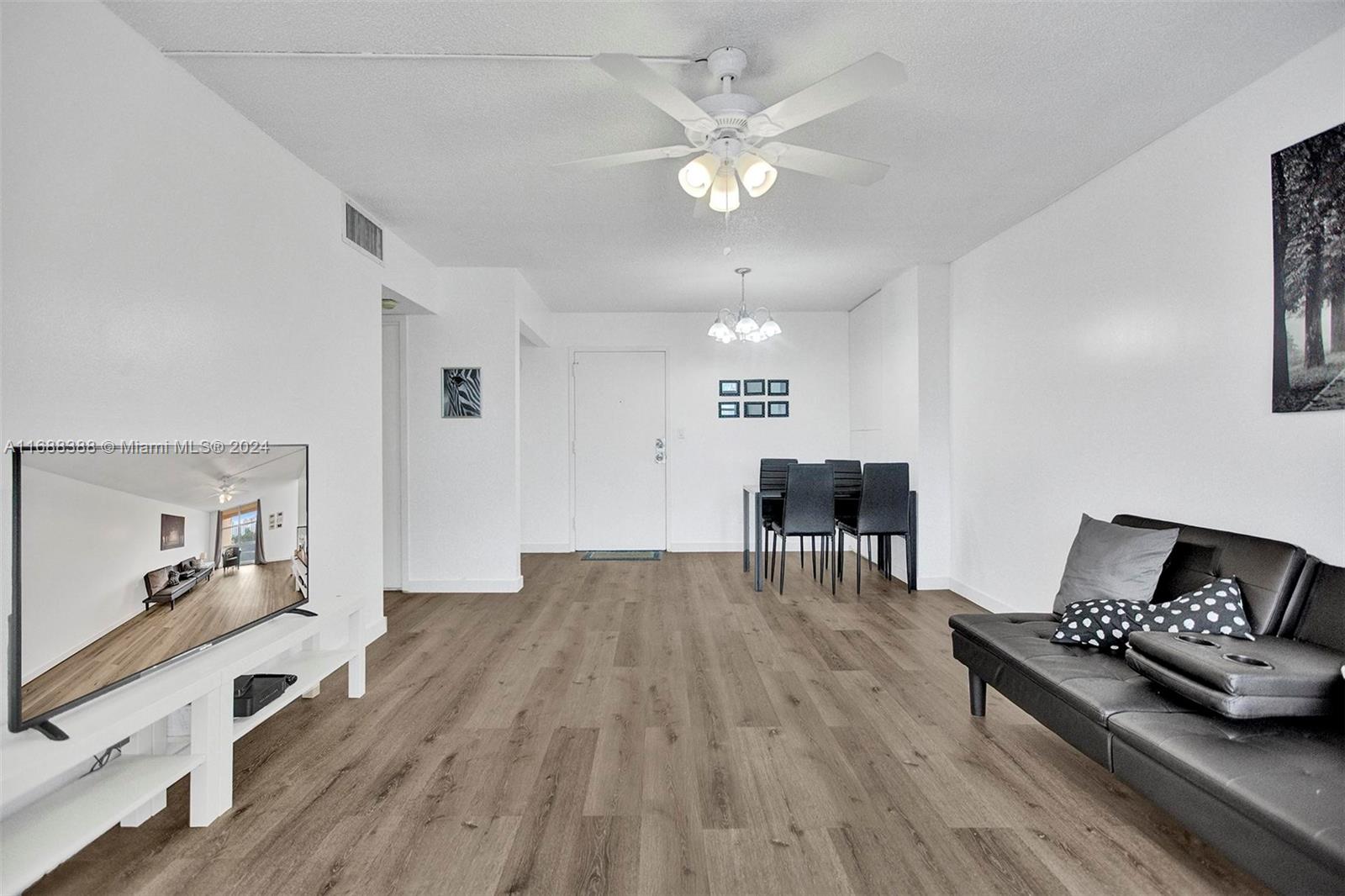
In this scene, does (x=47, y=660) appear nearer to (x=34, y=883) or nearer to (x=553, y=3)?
(x=34, y=883)

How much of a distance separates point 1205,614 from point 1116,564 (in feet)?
1.31

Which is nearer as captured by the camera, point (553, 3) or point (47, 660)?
point (47, 660)

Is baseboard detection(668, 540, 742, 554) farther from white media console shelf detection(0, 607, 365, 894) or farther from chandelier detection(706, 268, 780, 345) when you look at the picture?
white media console shelf detection(0, 607, 365, 894)

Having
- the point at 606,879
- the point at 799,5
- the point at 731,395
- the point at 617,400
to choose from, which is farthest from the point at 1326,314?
the point at 617,400

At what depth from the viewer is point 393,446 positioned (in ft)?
16.3

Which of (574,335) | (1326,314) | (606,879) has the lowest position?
(606,879)

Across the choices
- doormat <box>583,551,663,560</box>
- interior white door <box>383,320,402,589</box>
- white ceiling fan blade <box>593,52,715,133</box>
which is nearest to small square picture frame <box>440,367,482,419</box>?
interior white door <box>383,320,402,589</box>

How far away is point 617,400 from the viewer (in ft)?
21.6

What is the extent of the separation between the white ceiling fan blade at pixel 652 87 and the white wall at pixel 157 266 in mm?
1473

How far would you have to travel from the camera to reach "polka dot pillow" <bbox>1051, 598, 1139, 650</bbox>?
2.21 metres

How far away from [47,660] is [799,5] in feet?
8.60

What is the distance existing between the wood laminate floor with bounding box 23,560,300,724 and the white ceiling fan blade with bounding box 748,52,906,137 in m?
2.31

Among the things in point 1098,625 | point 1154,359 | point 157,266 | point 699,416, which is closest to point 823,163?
point 1154,359

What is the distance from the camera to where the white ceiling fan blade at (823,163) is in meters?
2.21
